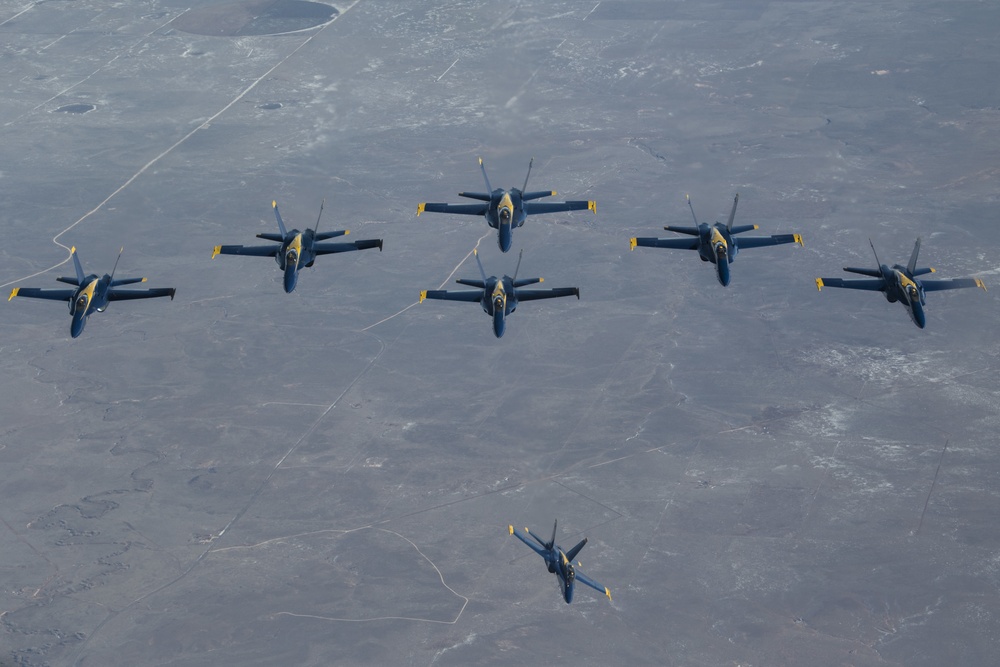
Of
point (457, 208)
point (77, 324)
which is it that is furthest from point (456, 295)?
point (77, 324)

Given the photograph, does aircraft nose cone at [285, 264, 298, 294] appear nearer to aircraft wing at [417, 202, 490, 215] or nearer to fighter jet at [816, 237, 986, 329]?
aircraft wing at [417, 202, 490, 215]

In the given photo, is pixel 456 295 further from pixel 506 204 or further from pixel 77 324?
pixel 77 324

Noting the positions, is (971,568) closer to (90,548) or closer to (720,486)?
(720,486)

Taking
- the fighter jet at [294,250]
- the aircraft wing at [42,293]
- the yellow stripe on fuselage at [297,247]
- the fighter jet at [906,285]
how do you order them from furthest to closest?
1. the yellow stripe on fuselage at [297,247]
2. the fighter jet at [294,250]
3. the fighter jet at [906,285]
4. the aircraft wing at [42,293]

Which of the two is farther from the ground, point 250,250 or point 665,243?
point 665,243

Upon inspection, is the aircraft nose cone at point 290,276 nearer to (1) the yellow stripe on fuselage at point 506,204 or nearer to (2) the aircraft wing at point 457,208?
(2) the aircraft wing at point 457,208

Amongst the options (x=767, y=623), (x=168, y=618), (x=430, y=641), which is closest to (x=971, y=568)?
(x=767, y=623)

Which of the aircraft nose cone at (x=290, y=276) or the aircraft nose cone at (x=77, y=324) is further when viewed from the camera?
the aircraft nose cone at (x=290, y=276)

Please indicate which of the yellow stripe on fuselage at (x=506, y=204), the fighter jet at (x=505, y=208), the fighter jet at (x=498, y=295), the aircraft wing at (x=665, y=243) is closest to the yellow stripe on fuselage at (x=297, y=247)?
the fighter jet at (x=505, y=208)

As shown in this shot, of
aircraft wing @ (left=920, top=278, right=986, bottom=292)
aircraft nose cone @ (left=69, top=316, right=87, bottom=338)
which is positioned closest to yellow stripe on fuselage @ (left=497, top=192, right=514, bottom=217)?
aircraft wing @ (left=920, top=278, right=986, bottom=292)

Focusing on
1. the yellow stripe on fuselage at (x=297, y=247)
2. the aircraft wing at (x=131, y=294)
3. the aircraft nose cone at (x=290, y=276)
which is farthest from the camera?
the yellow stripe on fuselage at (x=297, y=247)

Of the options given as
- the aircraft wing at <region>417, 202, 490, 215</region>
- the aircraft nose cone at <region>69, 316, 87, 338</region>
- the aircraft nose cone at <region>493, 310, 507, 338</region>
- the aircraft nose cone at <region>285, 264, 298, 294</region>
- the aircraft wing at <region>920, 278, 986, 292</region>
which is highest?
the aircraft wing at <region>417, 202, 490, 215</region>
